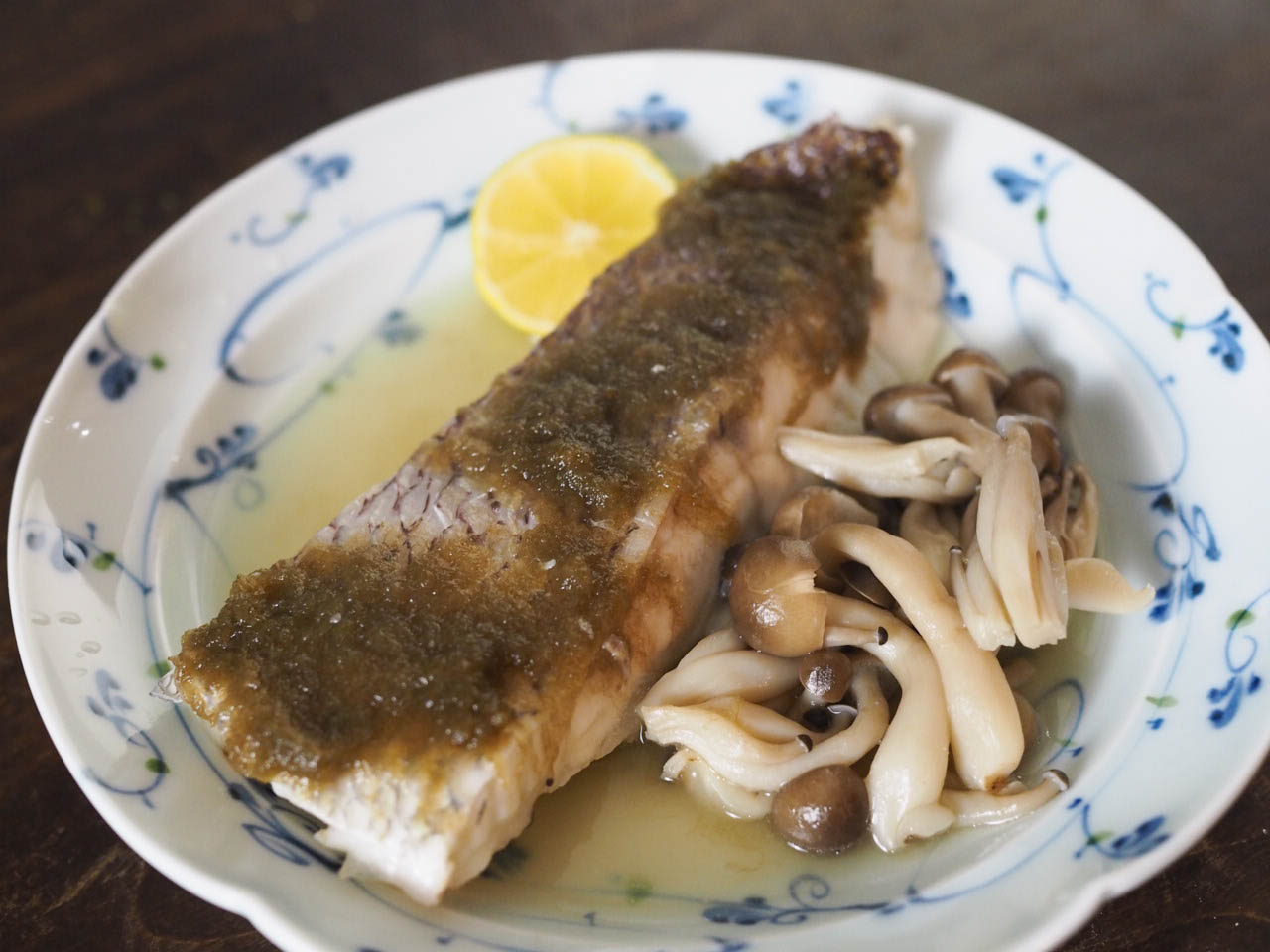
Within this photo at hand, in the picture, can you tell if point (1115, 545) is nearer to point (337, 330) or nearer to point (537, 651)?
point (537, 651)

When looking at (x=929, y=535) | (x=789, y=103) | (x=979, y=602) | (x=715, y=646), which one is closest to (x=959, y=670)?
(x=979, y=602)

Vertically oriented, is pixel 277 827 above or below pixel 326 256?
below

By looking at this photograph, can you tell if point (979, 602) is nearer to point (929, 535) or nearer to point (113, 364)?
point (929, 535)

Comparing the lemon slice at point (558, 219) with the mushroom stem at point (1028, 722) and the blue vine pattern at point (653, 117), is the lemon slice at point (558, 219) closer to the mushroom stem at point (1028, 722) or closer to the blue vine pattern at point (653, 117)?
the blue vine pattern at point (653, 117)

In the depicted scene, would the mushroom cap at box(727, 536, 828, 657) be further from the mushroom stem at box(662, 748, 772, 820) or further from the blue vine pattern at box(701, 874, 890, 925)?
the blue vine pattern at box(701, 874, 890, 925)

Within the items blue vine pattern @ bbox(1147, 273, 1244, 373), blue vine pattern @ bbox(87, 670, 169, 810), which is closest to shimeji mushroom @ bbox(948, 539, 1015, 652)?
blue vine pattern @ bbox(1147, 273, 1244, 373)

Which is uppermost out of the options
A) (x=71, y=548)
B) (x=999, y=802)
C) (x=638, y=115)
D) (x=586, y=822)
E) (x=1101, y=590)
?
(x=638, y=115)

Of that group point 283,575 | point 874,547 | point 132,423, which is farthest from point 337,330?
point 874,547

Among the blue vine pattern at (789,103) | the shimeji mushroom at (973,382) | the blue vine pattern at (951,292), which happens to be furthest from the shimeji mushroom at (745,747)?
the blue vine pattern at (789,103)
